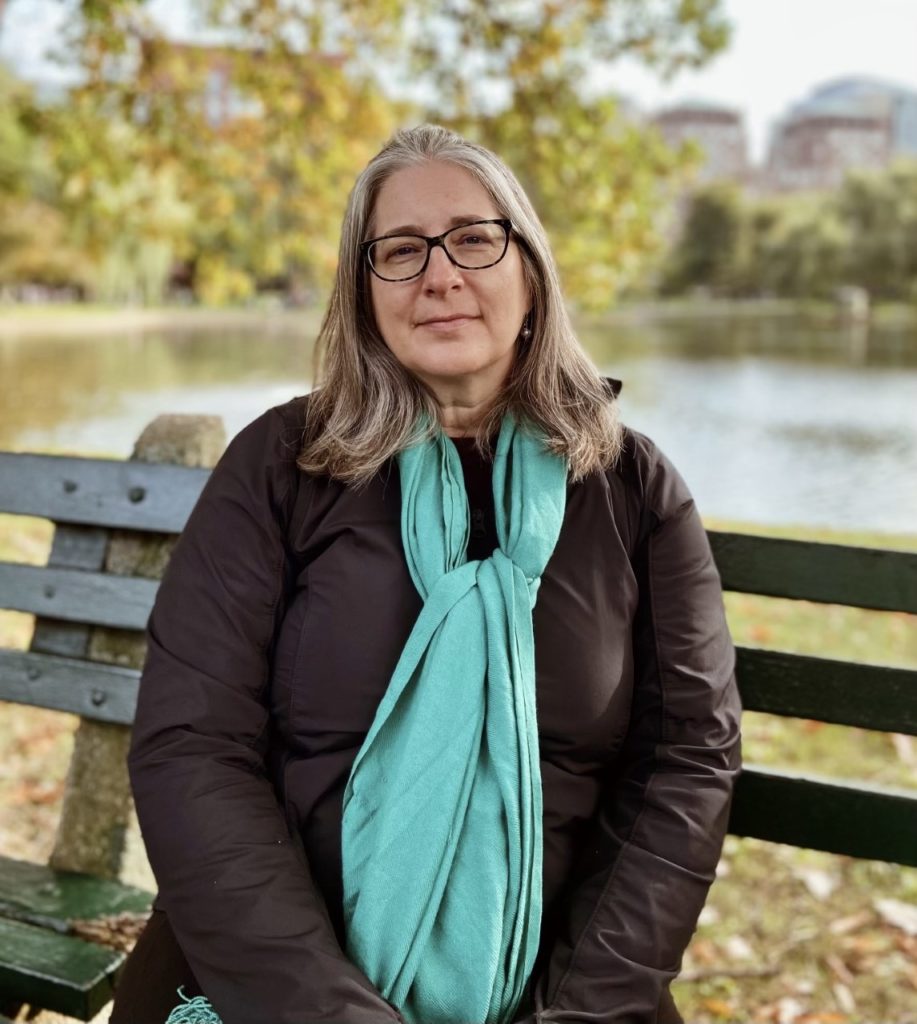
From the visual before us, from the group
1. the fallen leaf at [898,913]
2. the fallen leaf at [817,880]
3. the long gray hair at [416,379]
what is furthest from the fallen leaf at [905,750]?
the long gray hair at [416,379]

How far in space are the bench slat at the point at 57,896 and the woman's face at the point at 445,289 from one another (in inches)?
52.9

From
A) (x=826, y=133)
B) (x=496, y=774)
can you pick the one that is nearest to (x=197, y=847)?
(x=496, y=774)

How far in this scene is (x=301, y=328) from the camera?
163ft

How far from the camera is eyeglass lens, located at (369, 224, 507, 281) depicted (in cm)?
210

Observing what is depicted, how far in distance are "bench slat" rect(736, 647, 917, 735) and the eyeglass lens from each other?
38.4 inches

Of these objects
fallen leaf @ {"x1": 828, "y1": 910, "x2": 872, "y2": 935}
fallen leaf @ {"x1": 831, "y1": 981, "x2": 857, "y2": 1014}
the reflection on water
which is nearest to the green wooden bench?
the reflection on water

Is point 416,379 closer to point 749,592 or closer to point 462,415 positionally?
point 462,415

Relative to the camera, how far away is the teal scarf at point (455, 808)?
6.01 ft

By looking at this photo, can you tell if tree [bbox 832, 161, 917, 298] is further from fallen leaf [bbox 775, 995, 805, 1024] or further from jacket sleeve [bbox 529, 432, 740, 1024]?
jacket sleeve [bbox 529, 432, 740, 1024]

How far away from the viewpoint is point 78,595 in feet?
8.79

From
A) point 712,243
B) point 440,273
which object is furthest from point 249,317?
point 440,273

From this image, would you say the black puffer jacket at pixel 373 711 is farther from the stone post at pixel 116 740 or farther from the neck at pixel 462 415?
the stone post at pixel 116 740

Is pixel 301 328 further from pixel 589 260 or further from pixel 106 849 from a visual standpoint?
pixel 106 849

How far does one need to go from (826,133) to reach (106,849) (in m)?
41.4
